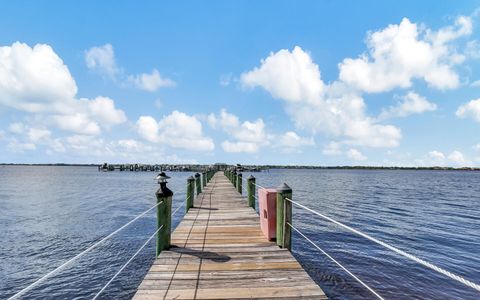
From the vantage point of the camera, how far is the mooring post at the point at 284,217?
264 inches

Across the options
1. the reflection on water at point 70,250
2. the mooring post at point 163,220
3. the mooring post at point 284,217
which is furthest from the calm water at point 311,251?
the mooring post at point 284,217

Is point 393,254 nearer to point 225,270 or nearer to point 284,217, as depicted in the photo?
point 284,217

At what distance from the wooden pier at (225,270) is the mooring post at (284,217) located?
0.76 feet

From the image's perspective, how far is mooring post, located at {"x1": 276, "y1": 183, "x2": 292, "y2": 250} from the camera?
6711 millimetres

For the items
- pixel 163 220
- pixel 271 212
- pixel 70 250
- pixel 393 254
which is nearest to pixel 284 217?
pixel 271 212

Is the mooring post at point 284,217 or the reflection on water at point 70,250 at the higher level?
the mooring post at point 284,217

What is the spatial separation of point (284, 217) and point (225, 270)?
185 cm

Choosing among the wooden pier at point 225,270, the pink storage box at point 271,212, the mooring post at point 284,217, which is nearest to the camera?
the wooden pier at point 225,270

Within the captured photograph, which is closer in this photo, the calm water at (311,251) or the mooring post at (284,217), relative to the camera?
the mooring post at (284,217)

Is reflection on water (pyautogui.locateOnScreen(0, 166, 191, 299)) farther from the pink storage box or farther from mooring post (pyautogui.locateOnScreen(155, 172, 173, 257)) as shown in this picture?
the pink storage box

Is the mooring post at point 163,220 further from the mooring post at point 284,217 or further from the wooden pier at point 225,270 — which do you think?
the mooring post at point 284,217

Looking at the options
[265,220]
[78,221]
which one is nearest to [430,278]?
[265,220]

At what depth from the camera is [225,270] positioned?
546cm

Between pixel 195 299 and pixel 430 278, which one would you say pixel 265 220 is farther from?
pixel 430 278
